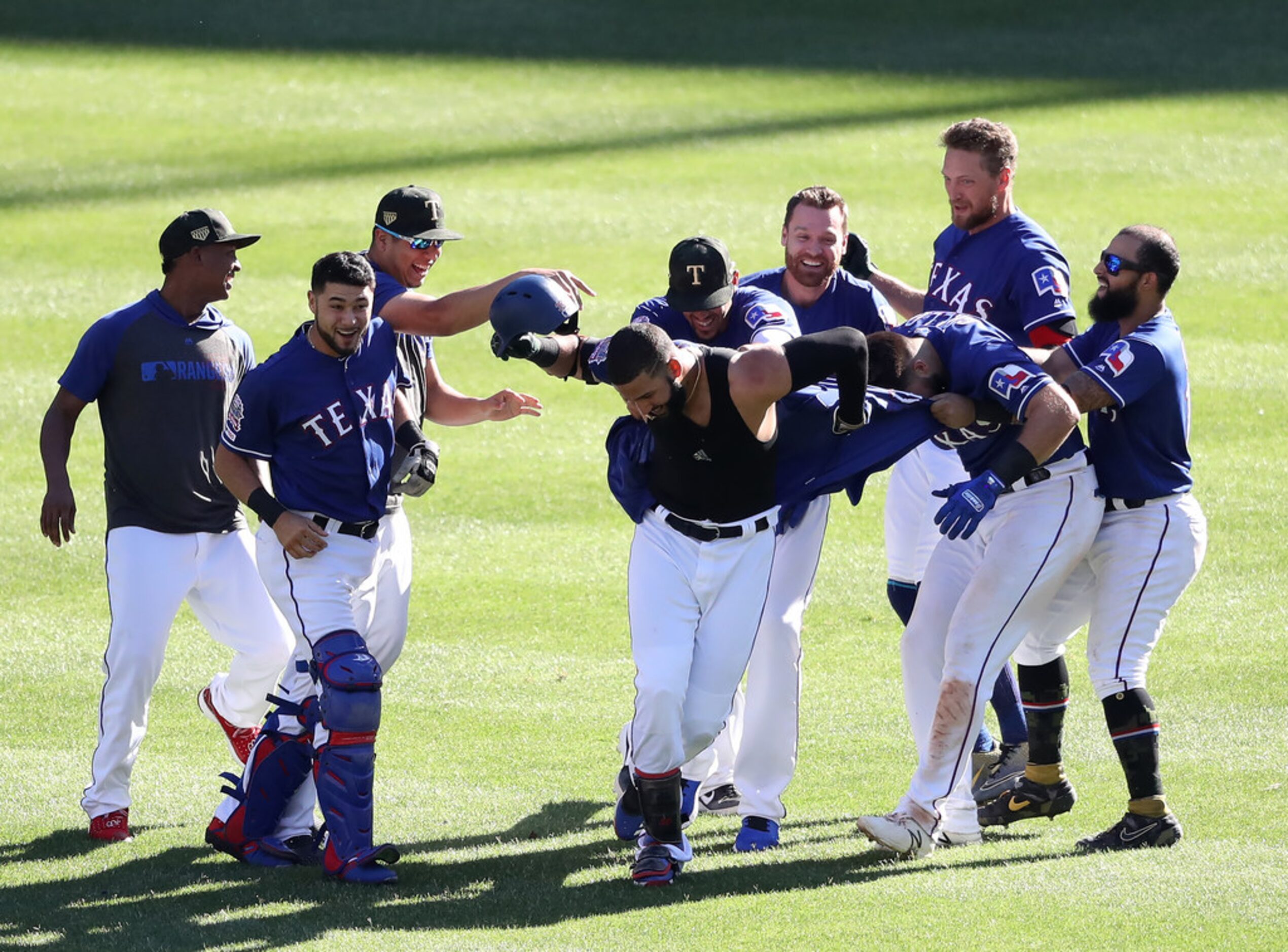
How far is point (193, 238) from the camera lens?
7.07 m

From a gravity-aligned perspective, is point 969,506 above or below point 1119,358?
below

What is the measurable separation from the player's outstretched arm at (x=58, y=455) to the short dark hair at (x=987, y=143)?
3719 mm

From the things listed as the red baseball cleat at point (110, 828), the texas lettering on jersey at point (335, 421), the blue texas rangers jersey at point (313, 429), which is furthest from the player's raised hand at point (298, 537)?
the red baseball cleat at point (110, 828)

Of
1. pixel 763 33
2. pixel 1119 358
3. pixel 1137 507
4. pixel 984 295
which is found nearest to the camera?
pixel 1119 358

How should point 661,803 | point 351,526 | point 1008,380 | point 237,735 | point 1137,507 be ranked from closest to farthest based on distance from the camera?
point 1008,380
point 661,803
point 351,526
point 1137,507
point 237,735

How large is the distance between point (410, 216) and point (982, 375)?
7.70 feet

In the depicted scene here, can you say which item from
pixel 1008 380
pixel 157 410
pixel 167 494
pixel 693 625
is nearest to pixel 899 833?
pixel 693 625

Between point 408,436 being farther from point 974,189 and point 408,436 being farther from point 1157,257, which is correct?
point 1157,257

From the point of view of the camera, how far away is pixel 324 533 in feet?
21.0

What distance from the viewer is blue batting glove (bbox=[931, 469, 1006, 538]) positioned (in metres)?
5.99

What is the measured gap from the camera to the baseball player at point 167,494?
692 cm

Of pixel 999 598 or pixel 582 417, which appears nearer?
pixel 999 598

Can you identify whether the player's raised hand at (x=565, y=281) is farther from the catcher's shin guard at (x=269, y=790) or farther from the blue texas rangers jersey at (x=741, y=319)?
the catcher's shin guard at (x=269, y=790)

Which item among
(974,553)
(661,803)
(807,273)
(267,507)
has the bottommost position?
(661,803)
